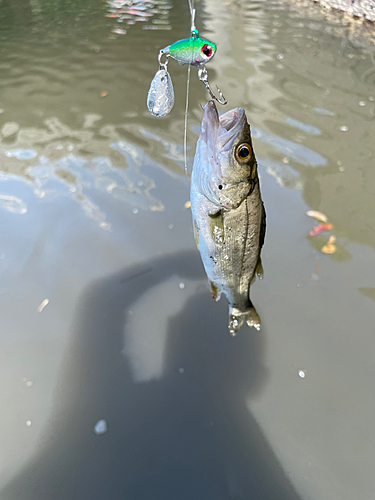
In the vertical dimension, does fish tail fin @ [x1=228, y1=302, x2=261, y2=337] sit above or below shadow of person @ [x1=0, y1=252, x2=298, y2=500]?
above

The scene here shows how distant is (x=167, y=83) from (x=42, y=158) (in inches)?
130

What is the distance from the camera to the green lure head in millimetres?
1241

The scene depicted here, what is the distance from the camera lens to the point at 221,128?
4.58ft

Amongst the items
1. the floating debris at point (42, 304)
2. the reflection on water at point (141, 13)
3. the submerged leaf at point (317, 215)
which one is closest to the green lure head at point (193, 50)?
the floating debris at point (42, 304)

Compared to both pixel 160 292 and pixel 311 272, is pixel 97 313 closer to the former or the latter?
pixel 160 292

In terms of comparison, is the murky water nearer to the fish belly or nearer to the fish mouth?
the fish belly

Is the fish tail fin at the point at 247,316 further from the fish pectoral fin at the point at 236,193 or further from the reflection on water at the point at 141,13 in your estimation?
the reflection on water at the point at 141,13

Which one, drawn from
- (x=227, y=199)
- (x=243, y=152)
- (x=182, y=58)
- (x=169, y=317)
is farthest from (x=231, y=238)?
(x=169, y=317)

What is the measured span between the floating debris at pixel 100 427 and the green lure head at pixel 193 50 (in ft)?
6.79

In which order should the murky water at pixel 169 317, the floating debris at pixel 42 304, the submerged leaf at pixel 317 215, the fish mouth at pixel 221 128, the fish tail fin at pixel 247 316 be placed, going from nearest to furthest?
the fish mouth at pixel 221 128
the fish tail fin at pixel 247 316
the murky water at pixel 169 317
the floating debris at pixel 42 304
the submerged leaf at pixel 317 215

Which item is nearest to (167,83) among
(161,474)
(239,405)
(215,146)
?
(215,146)

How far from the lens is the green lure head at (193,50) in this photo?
1241mm

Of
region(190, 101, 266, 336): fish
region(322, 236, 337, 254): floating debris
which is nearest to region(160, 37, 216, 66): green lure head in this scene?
region(190, 101, 266, 336): fish

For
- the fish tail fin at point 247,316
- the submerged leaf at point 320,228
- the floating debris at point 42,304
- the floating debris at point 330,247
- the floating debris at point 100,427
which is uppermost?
→ the fish tail fin at point 247,316
